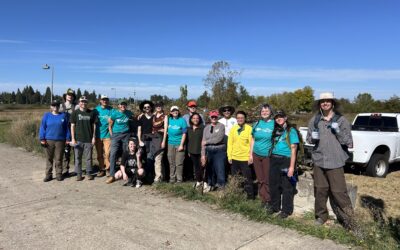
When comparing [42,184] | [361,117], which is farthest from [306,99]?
[42,184]

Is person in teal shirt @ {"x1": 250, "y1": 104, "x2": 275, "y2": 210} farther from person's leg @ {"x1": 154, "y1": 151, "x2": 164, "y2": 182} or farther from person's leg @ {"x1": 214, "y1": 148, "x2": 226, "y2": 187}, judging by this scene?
person's leg @ {"x1": 154, "y1": 151, "x2": 164, "y2": 182}

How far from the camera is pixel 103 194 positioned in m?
7.10

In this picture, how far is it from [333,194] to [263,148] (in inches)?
51.5

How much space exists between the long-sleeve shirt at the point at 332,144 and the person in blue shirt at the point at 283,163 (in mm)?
466

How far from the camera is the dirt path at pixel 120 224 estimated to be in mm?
4742

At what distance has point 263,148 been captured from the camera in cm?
599

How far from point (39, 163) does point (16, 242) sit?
20.9ft

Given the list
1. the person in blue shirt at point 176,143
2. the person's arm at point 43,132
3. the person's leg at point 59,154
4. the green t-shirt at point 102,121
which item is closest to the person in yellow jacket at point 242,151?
the person in blue shirt at point 176,143

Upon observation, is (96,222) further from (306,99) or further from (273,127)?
(306,99)

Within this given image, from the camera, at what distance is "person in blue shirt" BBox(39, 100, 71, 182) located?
26.7 feet

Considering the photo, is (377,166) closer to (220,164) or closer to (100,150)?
(220,164)

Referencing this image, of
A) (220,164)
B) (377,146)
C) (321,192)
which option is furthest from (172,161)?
(377,146)

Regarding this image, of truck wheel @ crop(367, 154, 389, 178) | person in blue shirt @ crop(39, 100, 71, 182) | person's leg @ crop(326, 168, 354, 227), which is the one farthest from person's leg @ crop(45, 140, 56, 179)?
truck wheel @ crop(367, 154, 389, 178)

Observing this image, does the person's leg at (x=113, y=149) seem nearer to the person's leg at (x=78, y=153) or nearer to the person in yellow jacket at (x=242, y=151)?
the person's leg at (x=78, y=153)
